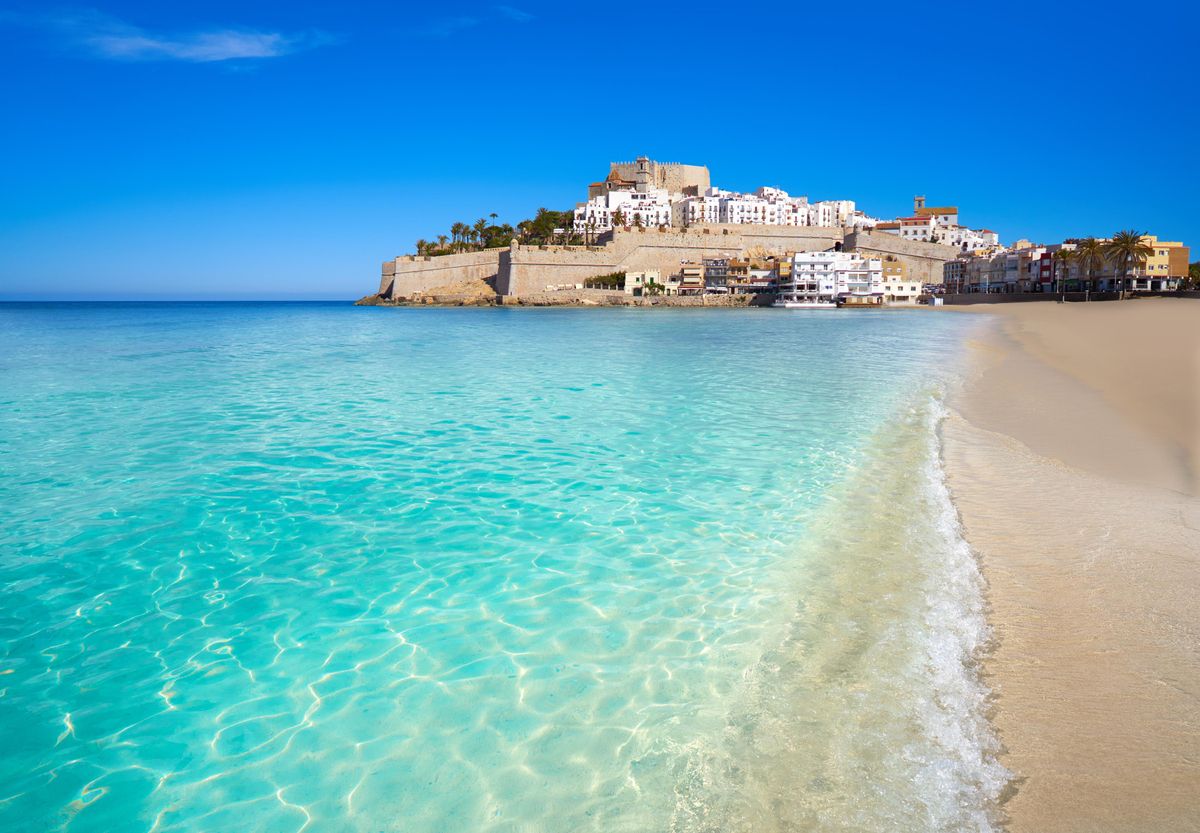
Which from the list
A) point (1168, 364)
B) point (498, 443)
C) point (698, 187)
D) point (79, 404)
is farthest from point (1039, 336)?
point (698, 187)

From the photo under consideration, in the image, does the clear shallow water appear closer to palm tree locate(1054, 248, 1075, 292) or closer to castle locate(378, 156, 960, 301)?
palm tree locate(1054, 248, 1075, 292)

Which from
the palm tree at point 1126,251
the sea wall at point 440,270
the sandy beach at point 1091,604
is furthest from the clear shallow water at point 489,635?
the sea wall at point 440,270

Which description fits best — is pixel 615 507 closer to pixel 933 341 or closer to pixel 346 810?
pixel 346 810

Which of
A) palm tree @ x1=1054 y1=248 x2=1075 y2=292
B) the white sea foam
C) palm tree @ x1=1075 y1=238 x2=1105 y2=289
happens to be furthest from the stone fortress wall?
the white sea foam

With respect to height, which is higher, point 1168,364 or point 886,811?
point 1168,364

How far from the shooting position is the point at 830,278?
204 feet

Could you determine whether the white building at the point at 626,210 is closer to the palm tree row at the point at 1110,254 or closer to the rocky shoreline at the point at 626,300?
the rocky shoreline at the point at 626,300

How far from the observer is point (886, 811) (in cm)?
208

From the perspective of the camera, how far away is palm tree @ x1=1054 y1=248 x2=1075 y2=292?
175 feet

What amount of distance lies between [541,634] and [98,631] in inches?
89.1

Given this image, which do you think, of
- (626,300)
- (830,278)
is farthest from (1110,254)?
(626,300)

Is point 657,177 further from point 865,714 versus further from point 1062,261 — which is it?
point 865,714

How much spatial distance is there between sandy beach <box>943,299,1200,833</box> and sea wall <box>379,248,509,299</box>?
2632 inches

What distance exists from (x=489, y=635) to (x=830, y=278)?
64.5 meters
